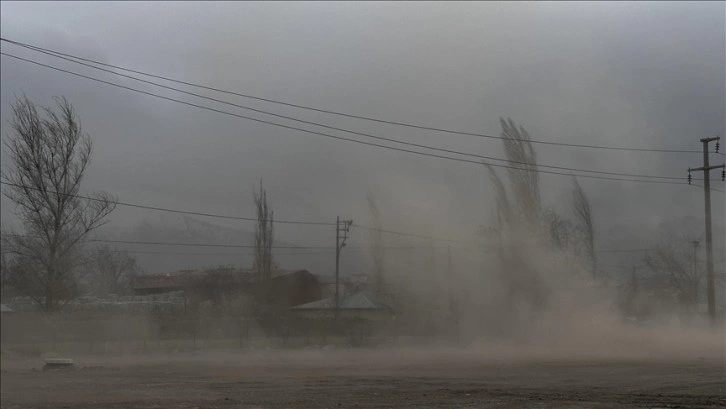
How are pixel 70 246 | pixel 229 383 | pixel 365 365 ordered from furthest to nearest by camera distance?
pixel 365 365
pixel 229 383
pixel 70 246

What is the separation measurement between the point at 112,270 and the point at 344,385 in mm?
8932

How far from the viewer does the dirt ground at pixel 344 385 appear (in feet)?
46.2

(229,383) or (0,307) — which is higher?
(0,307)

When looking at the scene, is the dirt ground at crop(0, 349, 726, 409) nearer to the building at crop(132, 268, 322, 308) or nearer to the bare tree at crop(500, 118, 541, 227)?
the building at crop(132, 268, 322, 308)

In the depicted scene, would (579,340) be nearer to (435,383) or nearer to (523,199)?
(523,199)

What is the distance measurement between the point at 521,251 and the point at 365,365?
16349 millimetres

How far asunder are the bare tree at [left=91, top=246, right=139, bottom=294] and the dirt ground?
1.59 m

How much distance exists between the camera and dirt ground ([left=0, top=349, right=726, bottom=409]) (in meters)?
14.1

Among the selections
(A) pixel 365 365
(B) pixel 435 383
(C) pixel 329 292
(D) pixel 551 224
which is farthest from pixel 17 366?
(D) pixel 551 224

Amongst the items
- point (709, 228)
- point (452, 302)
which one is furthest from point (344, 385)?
point (709, 228)

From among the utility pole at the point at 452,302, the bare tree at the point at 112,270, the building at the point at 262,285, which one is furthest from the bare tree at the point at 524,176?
the bare tree at the point at 112,270

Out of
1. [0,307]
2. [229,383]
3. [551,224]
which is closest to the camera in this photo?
[0,307]

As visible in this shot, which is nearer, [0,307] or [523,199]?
[0,307]

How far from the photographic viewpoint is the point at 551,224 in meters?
43.6
